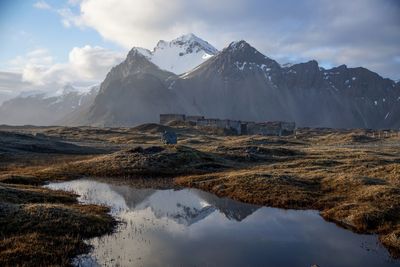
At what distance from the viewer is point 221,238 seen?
29672mm

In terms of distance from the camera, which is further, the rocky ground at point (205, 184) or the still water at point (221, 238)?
the rocky ground at point (205, 184)

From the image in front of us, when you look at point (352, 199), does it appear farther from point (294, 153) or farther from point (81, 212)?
point (294, 153)

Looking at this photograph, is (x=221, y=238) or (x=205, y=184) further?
(x=205, y=184)

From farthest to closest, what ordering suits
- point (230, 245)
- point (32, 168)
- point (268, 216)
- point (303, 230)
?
point (32, 168) < point (268, 216) < point (303, 230) < point (230, 245)

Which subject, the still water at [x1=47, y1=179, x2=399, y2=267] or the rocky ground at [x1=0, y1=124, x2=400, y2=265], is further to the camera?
the rocky ground at [x1=0, y1=124, x2=400, y2=265]

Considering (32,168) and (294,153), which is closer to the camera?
(32,168)

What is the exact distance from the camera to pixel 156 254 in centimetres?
2569

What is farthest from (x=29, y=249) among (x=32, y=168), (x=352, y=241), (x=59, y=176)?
(x=32, y=168)

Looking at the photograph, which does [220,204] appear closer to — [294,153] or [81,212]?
[81,212]

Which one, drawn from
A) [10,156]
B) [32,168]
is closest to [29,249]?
[32,168]

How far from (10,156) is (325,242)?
66903 mm

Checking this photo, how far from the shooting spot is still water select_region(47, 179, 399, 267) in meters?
25.1

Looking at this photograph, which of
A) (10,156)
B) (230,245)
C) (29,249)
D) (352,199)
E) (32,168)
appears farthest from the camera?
(10,156)

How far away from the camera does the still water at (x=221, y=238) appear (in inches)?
989
